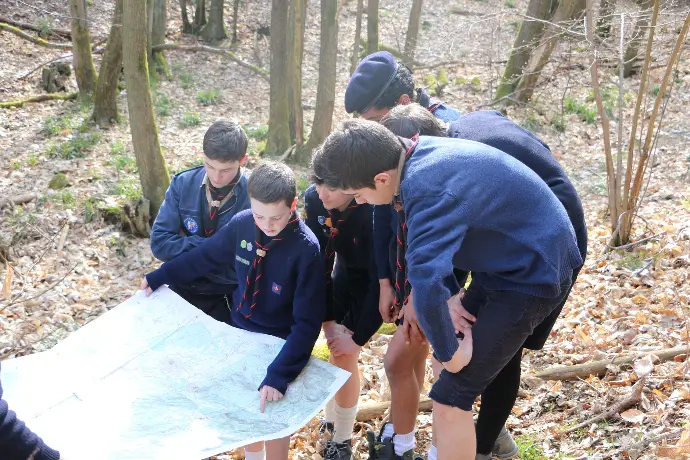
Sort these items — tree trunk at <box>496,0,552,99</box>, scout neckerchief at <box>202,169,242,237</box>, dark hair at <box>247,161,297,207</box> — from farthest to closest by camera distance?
tree trunk at <box>496,0,552,99</box>
scout neckerchief at <box>202,169,242,237</box>
dark hair at <box>247,161,297,207</box>

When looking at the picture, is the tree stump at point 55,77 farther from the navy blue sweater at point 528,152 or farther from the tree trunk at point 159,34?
the navy blue sweater at point 528,152

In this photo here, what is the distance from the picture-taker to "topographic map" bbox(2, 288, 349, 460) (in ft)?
8.88

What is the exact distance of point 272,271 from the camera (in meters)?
3.18

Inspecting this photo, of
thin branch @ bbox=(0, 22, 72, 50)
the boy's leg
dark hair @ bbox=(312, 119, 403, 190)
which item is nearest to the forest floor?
thin branch @ bbox=(0, 22, 72, 50)

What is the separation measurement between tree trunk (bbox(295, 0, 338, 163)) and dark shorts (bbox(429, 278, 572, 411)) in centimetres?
721

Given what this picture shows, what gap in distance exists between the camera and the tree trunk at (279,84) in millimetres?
9617

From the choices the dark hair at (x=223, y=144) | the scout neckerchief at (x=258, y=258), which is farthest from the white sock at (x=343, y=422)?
the dark hair at (x=223, y=144)

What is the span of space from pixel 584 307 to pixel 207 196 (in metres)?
3.10

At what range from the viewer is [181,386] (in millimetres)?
3016

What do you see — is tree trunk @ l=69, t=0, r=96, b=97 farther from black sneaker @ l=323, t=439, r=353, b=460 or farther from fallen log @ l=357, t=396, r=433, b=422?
black sneaker @ l=323, t=439, r=353, b=460

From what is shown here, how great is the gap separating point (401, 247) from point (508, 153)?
0.66 meters

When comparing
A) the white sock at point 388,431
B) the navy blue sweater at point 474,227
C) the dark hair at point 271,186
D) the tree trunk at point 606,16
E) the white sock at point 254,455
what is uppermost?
the tree trunk at point 606,16

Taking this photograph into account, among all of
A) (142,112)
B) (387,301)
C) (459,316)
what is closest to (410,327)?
(387,301)

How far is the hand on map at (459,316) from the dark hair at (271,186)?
3.08 ft
